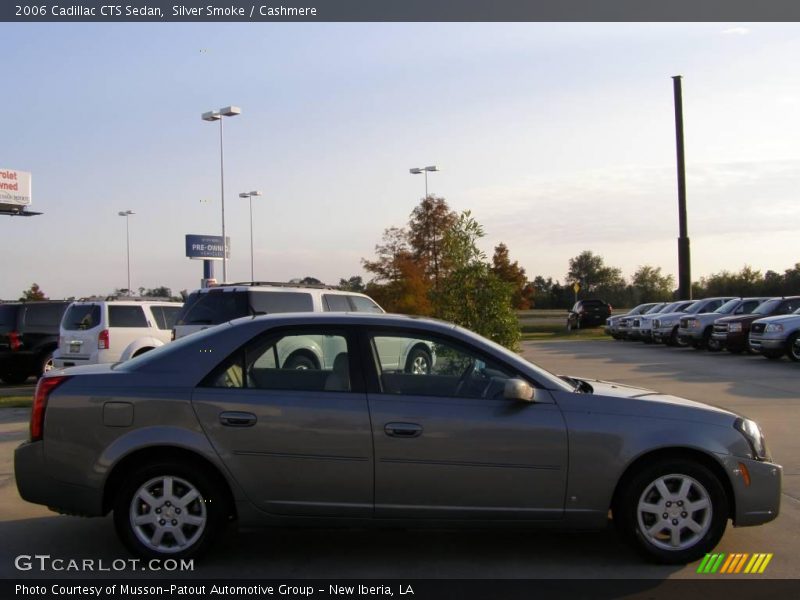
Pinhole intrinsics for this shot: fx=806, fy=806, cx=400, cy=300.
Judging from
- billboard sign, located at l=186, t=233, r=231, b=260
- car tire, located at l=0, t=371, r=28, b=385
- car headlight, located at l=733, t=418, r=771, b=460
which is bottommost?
car tire, located at l=0, t=371, r=28, b=385

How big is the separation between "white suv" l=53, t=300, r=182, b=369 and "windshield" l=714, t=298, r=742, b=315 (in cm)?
1865

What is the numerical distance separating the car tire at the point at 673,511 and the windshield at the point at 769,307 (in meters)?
20.4

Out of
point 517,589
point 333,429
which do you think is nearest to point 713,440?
point 517,589

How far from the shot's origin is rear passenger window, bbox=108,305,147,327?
15.8 meters

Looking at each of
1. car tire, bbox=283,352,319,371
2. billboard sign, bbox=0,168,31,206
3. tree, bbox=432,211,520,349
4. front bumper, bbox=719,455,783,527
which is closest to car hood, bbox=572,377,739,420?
front bumper, bbox=719,455,783,527

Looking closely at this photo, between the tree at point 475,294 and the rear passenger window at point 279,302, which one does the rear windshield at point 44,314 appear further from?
the tree at point 475,294

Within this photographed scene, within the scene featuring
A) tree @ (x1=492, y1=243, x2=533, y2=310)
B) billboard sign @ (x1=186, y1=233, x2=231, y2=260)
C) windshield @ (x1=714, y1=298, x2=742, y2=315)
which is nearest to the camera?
windshield @ (x1=714, y1=298, x2=742, y2=315)

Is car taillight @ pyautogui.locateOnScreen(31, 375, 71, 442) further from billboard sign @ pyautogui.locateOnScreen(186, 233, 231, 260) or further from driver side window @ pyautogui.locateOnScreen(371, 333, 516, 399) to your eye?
billboard sign @ pyautogui.locateOnScreen(186, 233, 231, 260)

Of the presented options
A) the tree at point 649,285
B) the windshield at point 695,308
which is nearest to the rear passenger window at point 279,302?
the windshield at point 695,308

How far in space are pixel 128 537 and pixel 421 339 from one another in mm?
2334

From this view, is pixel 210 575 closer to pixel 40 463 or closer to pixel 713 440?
pixel 40 463

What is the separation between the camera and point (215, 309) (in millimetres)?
12375

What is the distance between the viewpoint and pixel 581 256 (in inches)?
3610

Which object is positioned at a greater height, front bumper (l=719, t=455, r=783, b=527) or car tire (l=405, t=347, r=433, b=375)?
car tire (l=405, t=347, r=433, b=375)
